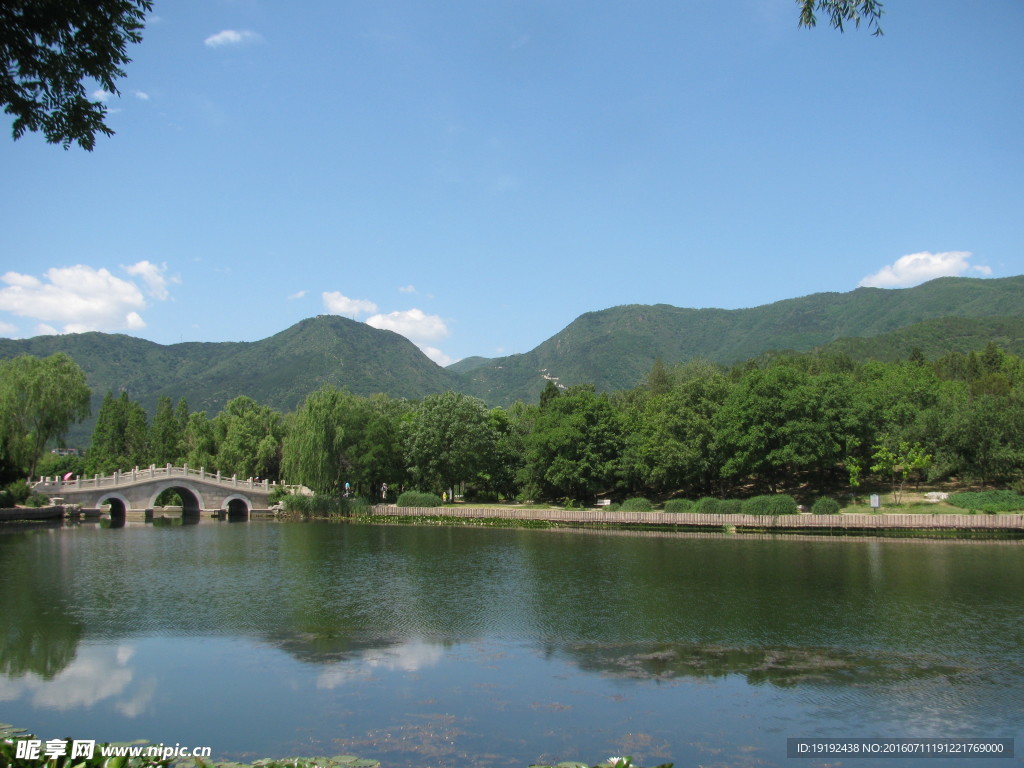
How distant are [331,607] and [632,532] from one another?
28800 mm

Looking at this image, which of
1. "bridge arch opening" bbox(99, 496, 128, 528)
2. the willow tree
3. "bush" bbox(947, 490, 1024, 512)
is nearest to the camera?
"bush" bbox(947, 490, 1024, 512)

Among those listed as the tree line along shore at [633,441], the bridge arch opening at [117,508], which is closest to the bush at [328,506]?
the tree line along shore at [633,441]

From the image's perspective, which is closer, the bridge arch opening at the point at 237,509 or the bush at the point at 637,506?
the bush at the point at 637,506

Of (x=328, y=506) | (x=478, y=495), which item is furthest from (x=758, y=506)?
(x=328, y=506)

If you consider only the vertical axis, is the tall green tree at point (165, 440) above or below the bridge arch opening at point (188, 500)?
above

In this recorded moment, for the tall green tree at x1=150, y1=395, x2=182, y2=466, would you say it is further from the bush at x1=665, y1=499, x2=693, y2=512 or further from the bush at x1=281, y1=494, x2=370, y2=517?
the bush at x1=665, y1=499, x2=693, y2=512

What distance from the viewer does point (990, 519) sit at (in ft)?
133

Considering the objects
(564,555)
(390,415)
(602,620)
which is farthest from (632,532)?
(390,415)

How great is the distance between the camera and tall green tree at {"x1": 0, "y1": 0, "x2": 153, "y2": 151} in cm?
848

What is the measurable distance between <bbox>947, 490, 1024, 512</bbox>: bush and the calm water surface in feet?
45.1

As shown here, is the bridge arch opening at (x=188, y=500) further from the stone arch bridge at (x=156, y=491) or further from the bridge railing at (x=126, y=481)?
the bridge railing at (x=126, y=481)

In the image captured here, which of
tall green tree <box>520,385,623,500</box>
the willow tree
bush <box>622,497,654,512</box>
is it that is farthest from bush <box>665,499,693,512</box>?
the willow tree

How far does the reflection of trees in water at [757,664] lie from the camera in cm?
1532

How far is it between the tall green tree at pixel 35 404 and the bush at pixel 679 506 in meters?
44.2
